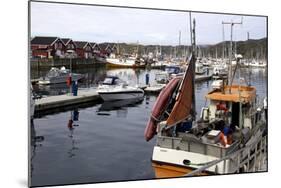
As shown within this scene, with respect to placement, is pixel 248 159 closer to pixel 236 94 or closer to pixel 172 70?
pixel 236 94

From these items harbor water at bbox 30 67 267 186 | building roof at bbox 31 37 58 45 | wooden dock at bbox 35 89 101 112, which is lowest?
harbor water at bbox 30 67 267 186

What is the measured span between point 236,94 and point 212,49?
57 cm

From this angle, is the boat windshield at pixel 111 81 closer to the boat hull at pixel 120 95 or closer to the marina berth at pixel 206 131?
the boat hull at pixel 120 95

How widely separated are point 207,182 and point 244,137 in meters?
0.67

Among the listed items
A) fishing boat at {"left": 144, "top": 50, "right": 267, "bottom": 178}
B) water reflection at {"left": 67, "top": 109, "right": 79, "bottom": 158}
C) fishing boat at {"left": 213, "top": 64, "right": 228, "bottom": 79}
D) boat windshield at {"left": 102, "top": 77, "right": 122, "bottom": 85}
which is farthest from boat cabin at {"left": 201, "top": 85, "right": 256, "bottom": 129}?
water reflection at {"left": 67, "top": 109, "right": 79, "bottom": 158}

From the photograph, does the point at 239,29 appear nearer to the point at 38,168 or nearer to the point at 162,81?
the point at 162,81

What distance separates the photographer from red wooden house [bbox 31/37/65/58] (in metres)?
4.00

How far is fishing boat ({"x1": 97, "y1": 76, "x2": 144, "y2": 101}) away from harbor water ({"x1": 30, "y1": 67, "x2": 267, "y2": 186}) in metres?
0.06

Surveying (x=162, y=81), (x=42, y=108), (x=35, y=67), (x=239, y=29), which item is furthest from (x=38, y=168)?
(x=239, y=29)

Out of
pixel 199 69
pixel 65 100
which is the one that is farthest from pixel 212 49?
pixel 65 100

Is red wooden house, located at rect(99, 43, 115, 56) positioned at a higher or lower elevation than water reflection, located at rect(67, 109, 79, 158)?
higher

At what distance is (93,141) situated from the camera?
4.32 meters

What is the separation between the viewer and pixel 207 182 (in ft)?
15.0

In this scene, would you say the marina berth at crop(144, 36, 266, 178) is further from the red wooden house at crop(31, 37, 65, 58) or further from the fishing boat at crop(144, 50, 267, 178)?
the red wooden house at crop(31, 37, 65, 58)
